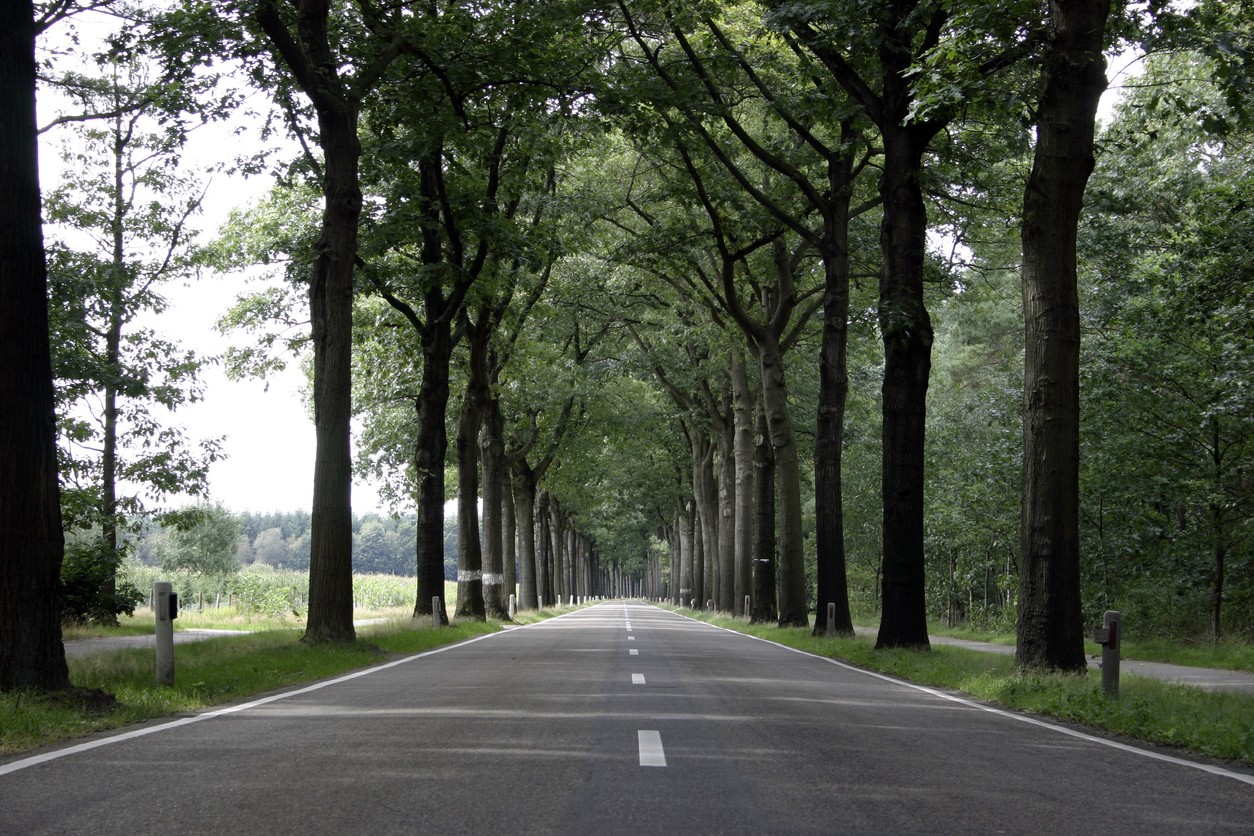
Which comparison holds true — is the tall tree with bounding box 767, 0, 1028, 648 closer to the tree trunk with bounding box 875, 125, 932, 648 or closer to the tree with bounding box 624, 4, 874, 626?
the tree trunk with bounding box 875, 125, 932, 648

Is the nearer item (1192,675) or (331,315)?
(1192,675)

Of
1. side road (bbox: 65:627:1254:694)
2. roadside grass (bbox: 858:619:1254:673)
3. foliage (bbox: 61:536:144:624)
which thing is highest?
foliage (bbox: 61:536:144:624)

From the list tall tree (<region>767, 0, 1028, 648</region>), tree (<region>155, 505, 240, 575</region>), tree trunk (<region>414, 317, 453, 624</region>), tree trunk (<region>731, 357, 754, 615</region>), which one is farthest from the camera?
tree (<region>155, 505, 240, 575</region>)

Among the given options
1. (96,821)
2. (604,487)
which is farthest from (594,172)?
(604,487)

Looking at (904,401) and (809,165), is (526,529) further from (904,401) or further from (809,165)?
(904,401)

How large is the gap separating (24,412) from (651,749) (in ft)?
20.0

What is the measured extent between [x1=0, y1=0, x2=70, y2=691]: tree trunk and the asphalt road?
144 centimetres

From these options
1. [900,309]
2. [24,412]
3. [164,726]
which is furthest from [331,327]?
[164,726]

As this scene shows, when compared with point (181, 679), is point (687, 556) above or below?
below

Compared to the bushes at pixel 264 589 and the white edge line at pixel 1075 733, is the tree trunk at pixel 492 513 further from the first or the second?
the white edge line at pixel 1075 733

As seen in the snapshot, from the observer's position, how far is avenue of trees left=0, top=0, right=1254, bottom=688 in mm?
13055

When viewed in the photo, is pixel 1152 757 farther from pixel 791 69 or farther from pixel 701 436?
pixel 701 436

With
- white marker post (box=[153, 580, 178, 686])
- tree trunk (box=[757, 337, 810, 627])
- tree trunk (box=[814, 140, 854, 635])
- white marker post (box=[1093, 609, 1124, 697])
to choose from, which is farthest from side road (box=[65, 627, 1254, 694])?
tree trunk (box=[757, 337, 810, 627])

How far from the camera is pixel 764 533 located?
3017 centimetres
